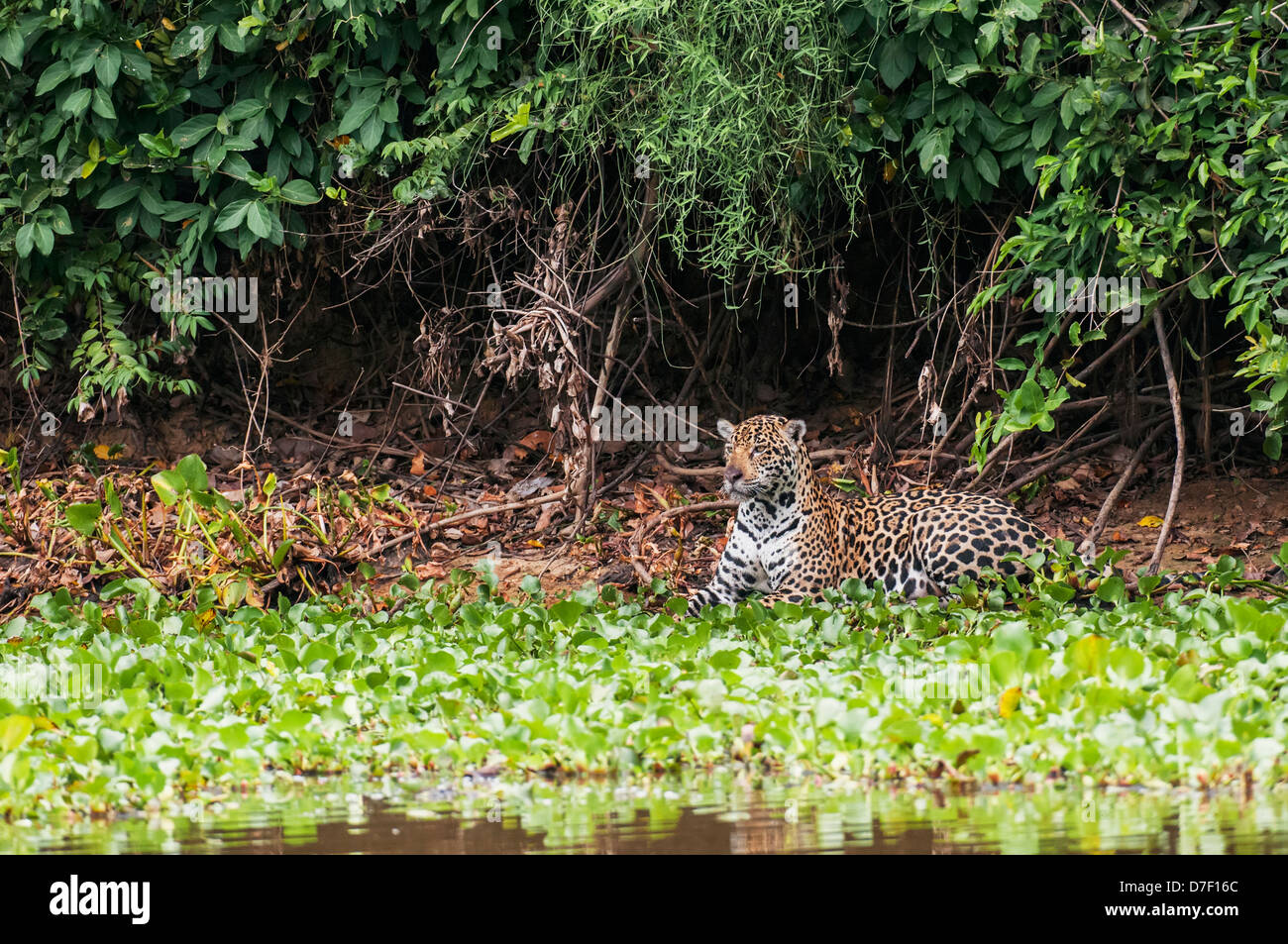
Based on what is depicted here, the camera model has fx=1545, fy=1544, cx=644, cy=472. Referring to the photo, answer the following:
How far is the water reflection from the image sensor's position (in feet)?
11.2

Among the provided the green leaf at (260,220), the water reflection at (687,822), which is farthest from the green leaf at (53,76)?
the water reflection at (687,822)

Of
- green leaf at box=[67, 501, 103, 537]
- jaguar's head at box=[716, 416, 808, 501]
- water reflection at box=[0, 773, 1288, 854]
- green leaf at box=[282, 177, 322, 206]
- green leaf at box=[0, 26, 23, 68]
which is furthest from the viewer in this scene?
green leaf at box=[282, 177, 322, 206]

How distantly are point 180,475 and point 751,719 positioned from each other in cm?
382

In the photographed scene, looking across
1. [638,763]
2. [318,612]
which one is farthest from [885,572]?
[638,763]

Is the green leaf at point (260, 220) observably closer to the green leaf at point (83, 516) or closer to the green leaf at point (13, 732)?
the green leaf at point (83, 516)

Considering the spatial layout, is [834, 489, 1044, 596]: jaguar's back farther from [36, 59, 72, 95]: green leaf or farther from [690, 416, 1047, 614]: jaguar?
[36, 59, 72, 95]: green leaf

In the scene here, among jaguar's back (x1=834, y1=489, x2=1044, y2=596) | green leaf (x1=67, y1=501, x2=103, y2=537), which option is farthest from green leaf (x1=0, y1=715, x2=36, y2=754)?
jaguar's back (x1=834, y1=489, x2=1044, y2=596)

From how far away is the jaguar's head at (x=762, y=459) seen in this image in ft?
22.8

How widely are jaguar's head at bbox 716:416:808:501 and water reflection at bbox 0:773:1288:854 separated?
301 centimetres

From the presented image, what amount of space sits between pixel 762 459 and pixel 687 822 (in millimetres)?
3488

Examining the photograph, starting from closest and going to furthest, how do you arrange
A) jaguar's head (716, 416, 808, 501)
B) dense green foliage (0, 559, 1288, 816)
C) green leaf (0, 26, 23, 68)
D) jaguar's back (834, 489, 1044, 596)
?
dense green foliage (0, 559, 1288, 816) → jaguar's back (834, 489, 1044, 596) → jaguar's head (716, 416, 808, 501) → green leaf (0, 26, 23, 68)

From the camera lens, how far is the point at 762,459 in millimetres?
6961

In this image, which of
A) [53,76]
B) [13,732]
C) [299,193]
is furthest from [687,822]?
[53,76]

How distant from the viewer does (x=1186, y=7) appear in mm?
6969
